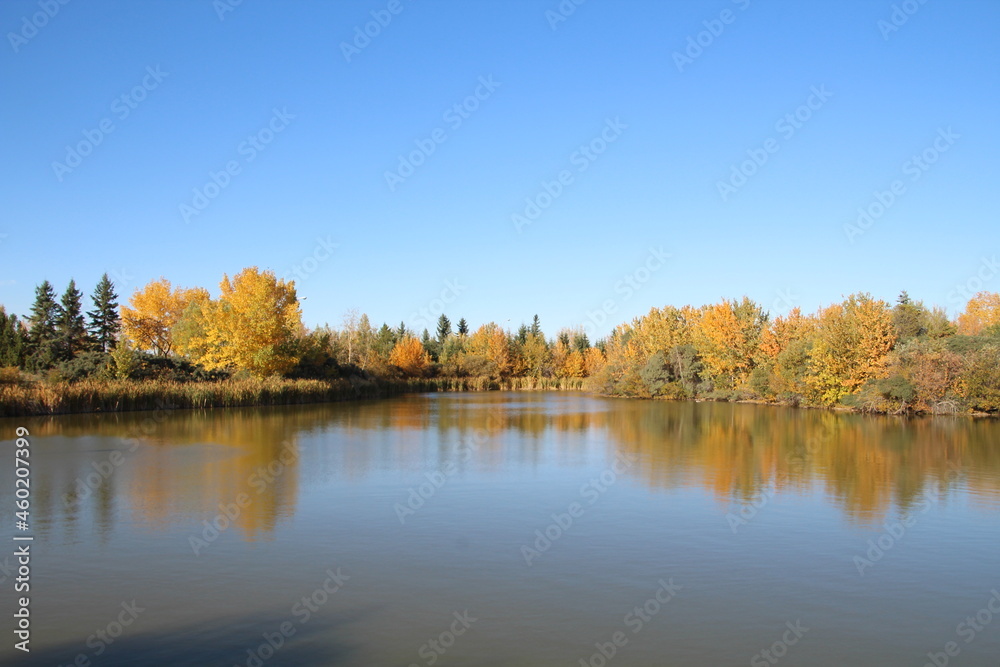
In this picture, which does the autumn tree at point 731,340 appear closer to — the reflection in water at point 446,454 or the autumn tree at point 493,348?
the reflection in water at point 446,454

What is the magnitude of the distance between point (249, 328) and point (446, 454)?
2141 cm

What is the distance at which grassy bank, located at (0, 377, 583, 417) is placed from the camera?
22.3 metres

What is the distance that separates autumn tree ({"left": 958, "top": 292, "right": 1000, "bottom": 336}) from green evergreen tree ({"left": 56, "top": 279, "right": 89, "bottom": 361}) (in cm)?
5368

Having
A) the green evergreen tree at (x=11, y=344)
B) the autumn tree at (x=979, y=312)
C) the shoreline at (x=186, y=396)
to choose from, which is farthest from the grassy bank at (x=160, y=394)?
the autumn tree at (x=979, y=312)

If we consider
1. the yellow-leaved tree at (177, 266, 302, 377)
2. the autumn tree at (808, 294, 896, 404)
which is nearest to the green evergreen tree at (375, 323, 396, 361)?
the yellow-leaved tree at (177, 266, 302, 377)

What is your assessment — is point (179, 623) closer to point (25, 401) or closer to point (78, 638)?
point (78, 638)

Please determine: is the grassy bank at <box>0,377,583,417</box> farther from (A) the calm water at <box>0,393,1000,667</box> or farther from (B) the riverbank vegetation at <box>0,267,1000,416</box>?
(A) the calm water at <box>0,393,1000,667</box>

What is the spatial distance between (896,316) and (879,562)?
88.8 feet

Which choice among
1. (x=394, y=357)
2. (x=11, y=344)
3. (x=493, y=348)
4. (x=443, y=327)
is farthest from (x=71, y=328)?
(x=443, y=327)

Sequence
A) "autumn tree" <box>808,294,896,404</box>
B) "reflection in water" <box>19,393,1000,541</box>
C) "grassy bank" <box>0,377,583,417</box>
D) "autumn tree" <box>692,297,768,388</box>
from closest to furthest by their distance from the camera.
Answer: "reflection in water" <box>19,393,1000,541</box> → "grassy bank" <box>0,377,583,417</box> → "autumn tree" <box>808,294,896,404</box> → "autumn tree" <box>692,297,768,388</box>

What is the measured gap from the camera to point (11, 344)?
33.9 metres

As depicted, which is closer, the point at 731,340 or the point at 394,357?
the point at 731,340

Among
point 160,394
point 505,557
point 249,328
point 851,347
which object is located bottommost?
point 505,557

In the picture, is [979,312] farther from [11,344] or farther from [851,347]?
→ [11,344]
